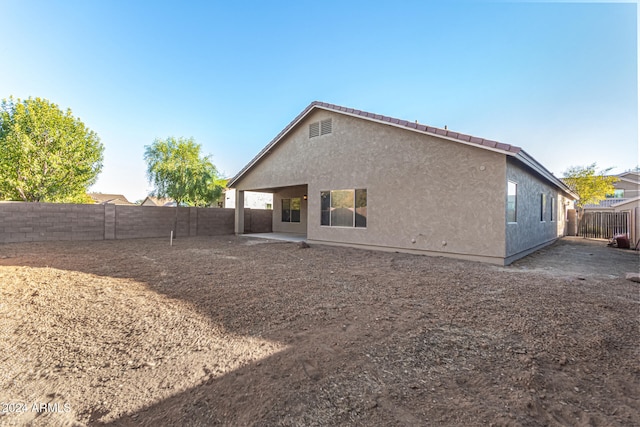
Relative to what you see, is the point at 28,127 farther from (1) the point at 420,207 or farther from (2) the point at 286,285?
(1) the point at 420,207

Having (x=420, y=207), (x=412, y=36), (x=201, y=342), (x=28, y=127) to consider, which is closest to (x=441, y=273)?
(x=420, y=207)

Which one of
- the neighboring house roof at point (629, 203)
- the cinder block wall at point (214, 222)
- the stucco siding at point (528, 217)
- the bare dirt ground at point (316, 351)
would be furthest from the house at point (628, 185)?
the cinder block wall at point (214, 222)

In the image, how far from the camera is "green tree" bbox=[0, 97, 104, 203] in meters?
16.1

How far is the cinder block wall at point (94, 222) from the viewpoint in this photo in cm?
1103

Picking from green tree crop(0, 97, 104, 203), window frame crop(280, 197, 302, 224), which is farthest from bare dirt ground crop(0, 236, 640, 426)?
green tree crop(0, 97, 104, 203)

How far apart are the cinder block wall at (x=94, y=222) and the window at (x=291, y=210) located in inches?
162

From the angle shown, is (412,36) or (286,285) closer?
(286,285)

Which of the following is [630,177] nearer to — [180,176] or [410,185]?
[410,185]

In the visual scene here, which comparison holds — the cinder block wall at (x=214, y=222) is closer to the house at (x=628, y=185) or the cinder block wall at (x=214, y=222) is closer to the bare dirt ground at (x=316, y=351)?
the bare dirt ground at (x=316, y=351)

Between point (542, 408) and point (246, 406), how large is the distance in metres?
2.08

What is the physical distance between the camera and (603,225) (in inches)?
690

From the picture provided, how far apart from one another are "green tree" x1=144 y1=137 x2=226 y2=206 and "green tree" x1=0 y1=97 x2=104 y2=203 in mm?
4199

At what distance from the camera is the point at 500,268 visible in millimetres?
6957

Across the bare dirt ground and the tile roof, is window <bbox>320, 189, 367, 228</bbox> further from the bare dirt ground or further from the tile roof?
the bare dirt ground
